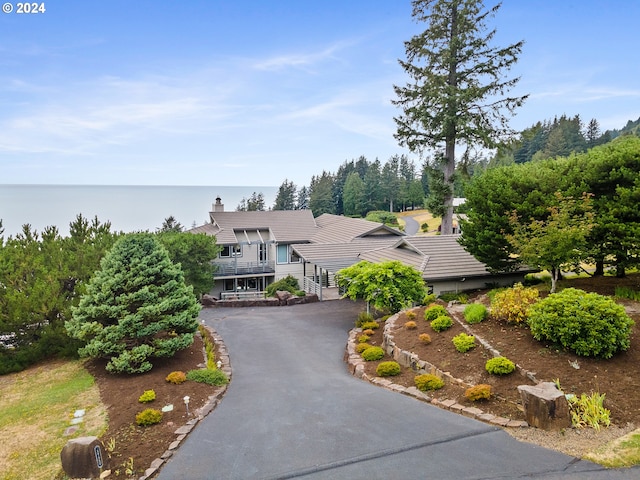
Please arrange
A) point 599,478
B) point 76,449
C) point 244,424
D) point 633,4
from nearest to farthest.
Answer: point 599,478 < point 76,449 < point 244,424 < point 633,4

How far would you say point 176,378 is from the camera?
11352mm

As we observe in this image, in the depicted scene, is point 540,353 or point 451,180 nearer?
point 540,353

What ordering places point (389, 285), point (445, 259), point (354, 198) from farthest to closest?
1. point (354, 198)
2. point (445, 259)
3. point (389, 285)

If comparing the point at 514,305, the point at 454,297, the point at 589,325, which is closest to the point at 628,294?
the point at 514,305

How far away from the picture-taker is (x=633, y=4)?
52.0ft

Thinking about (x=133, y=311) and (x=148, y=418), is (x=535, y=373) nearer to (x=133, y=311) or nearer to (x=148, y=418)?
(x=148, y=418)

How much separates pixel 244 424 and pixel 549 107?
999 inches

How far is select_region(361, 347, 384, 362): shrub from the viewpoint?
43.2 ft

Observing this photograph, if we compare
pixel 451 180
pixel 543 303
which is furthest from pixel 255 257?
pixel 543 303

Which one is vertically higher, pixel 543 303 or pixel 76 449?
pixel 543 303

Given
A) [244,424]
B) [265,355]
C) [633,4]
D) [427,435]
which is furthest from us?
[633,4]

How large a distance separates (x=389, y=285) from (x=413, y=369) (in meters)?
5.58

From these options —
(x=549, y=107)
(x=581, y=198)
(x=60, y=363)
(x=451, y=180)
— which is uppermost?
(x=549, y=107)

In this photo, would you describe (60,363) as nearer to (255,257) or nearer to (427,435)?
(427,435)
